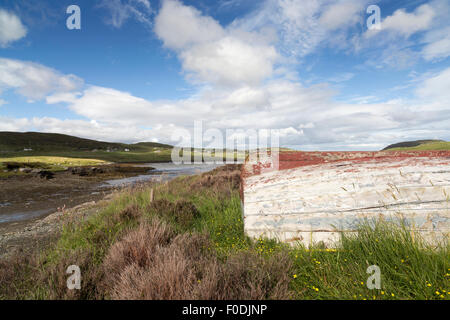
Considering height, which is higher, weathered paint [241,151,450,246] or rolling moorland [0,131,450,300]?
weathered paint [241,151,450,246]

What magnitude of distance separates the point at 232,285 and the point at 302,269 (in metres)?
1.01

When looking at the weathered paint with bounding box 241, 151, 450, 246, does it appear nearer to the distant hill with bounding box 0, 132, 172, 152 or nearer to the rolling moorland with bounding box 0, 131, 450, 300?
the rolling moorland with bounding box 0, 131, 450, 300

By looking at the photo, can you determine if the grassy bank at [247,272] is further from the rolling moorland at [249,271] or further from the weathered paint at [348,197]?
the weathered paint at [348,197]

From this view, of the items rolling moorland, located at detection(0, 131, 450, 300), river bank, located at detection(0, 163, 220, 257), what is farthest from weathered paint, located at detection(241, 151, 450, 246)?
river bank, located at detection(0, 163, 220, 257)

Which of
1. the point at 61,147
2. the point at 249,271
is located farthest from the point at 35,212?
the point at 61,147

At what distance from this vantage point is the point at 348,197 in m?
3.21

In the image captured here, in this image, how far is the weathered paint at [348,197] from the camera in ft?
9.39

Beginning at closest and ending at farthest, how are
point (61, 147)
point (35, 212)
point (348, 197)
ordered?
point (348, 197) → point (35, 212) → point (61, 147)

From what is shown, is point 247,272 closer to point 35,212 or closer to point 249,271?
point 249,271

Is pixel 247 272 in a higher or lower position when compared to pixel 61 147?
lower

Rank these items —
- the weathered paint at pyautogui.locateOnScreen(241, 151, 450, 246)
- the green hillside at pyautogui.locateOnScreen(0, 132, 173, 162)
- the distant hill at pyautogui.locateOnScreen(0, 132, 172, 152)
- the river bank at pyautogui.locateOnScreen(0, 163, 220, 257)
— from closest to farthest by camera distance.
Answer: the weathered paint at pyautogui.locateOnScreen(241, 151, 450, 246), the river bank at pyautogui.locateOnScreen(0, 163, 220, 257), the green hillside at pyautogui.locateOnScreen(0, 132, 173, 162), the distant hill at pyautogui.locateOnScreen(0, 132, 172, 152)

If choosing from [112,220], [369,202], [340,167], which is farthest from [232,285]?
[112,220]

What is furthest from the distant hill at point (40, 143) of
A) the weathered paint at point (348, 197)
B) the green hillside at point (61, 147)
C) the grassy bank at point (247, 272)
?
the weathered paint at point (348, 197)

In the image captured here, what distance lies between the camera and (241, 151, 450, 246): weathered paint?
2.86 m
